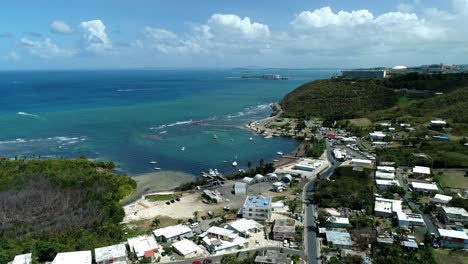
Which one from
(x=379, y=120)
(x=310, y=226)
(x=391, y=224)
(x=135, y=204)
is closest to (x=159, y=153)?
(x=135, y=204)

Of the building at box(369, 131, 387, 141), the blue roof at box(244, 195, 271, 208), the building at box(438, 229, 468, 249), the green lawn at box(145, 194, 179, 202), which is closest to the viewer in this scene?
the building at box(438, 229, 468, 249)

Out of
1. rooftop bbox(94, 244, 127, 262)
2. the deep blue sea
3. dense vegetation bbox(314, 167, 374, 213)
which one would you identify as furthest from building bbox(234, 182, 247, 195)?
rooftop bbox(94, 244, 127, 262)

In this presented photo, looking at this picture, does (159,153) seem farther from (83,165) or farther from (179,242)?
(179,242)

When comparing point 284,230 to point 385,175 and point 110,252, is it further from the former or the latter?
point 385,175

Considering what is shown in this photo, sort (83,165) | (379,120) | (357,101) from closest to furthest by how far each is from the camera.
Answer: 1. (83,165)
2. (379,120)
3. (357,101)

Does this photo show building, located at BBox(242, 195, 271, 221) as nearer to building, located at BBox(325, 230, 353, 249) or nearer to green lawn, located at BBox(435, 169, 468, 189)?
building, located at BBox(325, 230, 353, 249)

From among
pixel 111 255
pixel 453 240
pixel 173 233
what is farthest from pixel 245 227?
pixel 453 240

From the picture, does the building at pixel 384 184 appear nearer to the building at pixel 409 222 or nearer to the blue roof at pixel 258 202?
the building at pixel 409 222

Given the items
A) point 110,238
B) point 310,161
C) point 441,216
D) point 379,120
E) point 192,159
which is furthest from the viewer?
point 379,120
